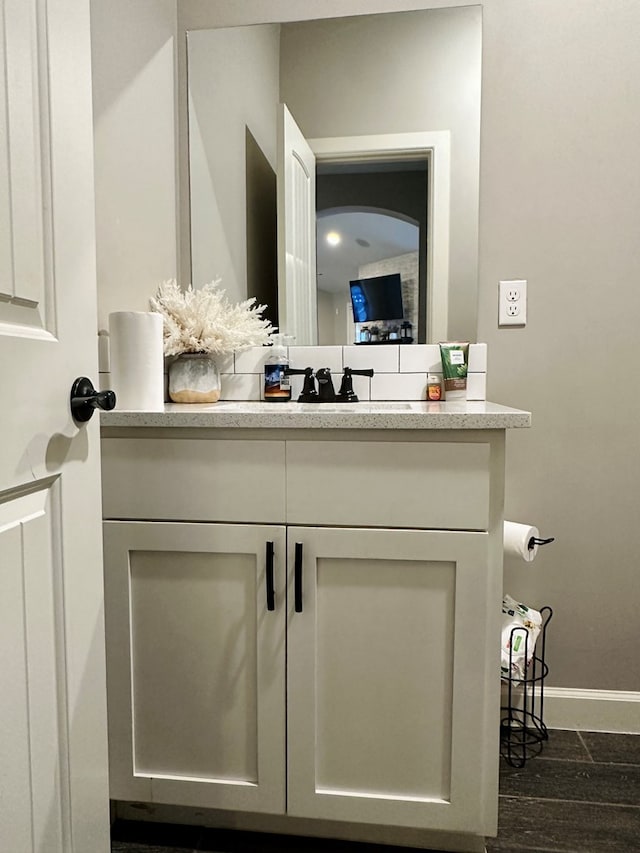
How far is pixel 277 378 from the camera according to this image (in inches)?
68.7

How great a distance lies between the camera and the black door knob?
2.76 feet

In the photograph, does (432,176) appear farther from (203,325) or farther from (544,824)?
(544,824)

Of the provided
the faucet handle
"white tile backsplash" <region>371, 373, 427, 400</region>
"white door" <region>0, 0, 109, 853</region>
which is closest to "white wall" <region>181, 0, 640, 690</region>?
"white tile backsplash" <region>371, 373, 427, 400</region>

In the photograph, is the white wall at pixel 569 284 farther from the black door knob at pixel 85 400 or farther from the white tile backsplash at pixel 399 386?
the black door knob at pixel 85 400

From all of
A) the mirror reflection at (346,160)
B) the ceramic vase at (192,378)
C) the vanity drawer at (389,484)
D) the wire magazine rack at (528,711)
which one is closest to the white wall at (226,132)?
the mirror reflection at (346,160)

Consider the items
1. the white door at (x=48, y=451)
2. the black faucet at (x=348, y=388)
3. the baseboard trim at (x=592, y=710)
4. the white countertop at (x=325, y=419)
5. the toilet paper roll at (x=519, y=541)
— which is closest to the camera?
the white door at (x=48, y=451)

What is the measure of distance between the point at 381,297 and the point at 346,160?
0.40m

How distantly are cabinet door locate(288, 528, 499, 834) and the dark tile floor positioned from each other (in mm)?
172

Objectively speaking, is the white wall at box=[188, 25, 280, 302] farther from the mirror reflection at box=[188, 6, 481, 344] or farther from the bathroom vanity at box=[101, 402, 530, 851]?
the bathroom vanity at box=[101, 402, 530, 851]

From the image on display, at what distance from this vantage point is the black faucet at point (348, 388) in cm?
167

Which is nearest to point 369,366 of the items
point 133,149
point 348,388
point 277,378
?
point 348,388

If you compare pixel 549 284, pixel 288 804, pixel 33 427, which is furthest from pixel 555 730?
pixel 33 427

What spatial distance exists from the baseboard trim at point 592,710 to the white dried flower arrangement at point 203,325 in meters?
1.32

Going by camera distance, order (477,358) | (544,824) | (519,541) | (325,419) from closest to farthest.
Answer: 1. (325,419)
2. (544,824)
3. (519,541)
4. (477,358)
